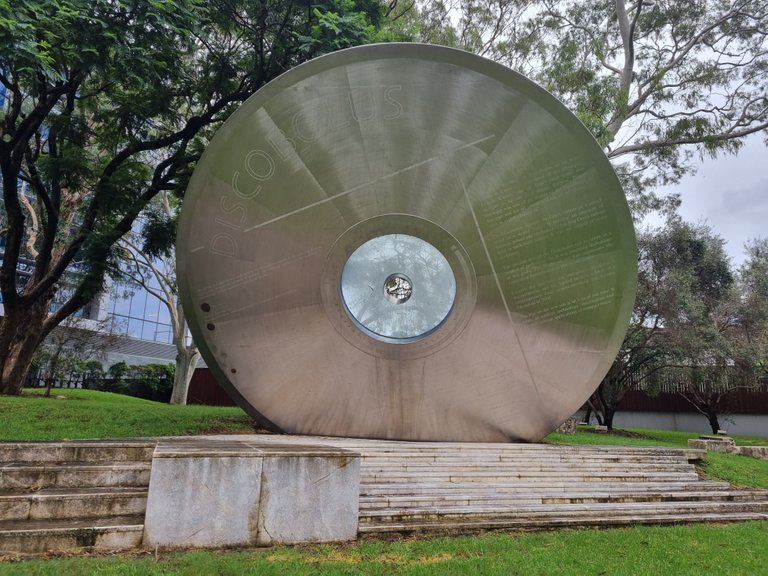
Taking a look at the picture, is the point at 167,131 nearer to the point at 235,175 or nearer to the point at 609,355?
the point at 235,175

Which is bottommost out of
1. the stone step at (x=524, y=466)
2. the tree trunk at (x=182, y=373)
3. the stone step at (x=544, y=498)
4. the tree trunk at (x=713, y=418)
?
the stone step at (x=544, y=498)

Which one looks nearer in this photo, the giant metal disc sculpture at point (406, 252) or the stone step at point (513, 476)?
the stone step at point (513, 476)

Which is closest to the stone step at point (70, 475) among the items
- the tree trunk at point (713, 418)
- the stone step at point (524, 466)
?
the stone step at point (524, 466)

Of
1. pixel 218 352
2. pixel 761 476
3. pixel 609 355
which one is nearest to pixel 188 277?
pixel 218 352

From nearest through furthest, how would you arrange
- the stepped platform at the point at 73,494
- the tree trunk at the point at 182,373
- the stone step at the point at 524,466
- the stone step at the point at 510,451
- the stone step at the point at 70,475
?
1. the stepped platform at the point at 73,494
2. the stone step at the point at 70,475
3. the stone step at the point at 524,466
4. the stone step at the point at 510,451
5. the tree trunk at the point at 182,373

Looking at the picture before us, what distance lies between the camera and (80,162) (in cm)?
1342

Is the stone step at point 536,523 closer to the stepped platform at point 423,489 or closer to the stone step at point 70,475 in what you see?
the stepped platform at point 423,489

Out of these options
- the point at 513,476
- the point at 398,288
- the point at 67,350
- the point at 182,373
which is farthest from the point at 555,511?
the point at 67,350

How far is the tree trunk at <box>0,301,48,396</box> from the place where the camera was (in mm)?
15453

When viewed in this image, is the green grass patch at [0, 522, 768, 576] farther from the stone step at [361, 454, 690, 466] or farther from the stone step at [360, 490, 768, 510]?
the stone step at [361, 454, 690, 466]

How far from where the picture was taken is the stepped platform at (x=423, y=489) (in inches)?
185

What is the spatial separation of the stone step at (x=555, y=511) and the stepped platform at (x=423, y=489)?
14 millimetres

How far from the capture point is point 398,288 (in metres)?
10.4

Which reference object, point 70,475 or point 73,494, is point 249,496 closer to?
point 73,494
